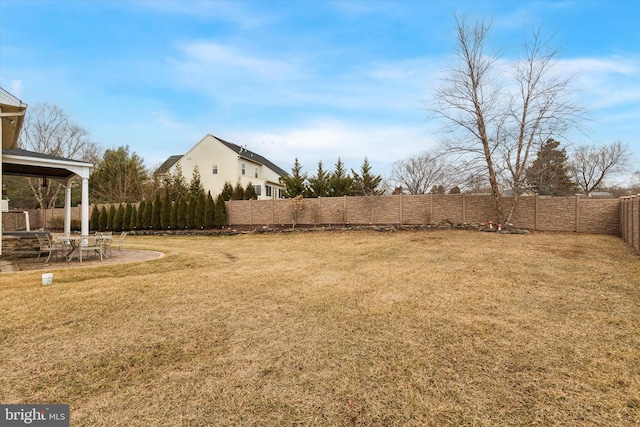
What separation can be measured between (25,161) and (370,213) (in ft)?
45.9

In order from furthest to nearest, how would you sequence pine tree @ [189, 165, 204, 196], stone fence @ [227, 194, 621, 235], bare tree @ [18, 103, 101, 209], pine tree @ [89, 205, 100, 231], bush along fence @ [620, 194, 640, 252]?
bare tree @ [18, 103, 101, 209], pine tree @ [189, 165, 204, 196], pine tree @ [89, 205, 100, 231], stone fence @ [227, 194, 621, 235], bush along fence @ [620, 194, 640, 252]

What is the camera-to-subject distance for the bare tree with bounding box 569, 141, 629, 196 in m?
29.8

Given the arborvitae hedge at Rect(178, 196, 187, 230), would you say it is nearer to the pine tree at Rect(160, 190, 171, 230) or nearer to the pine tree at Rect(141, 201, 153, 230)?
Result: the pine tree at Rect(160, 190, 171, 230)

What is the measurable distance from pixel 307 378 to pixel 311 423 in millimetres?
581

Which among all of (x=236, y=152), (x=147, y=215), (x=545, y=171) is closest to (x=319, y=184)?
(x=236, y=152)

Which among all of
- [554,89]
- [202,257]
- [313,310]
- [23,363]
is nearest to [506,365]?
[313,310]

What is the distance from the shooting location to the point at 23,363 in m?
2.97

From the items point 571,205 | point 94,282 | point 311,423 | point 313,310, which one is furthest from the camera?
point 571,205

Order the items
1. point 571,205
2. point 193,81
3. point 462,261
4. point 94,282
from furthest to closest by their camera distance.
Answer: point 193,81
point 571,205
point 462,261
point 94,282

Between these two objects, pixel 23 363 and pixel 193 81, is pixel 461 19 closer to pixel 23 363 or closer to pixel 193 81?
pixel 193 81

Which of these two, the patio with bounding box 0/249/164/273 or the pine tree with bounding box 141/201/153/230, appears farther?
the pine tree with bounding box 141/201/153/230

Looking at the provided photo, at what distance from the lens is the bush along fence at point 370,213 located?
41.6ft

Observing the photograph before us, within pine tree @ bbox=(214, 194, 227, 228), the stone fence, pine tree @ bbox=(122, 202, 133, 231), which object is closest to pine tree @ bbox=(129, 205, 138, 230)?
pine tree @ bbox=(122, 202, 133, 231)

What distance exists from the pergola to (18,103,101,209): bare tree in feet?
62.4
